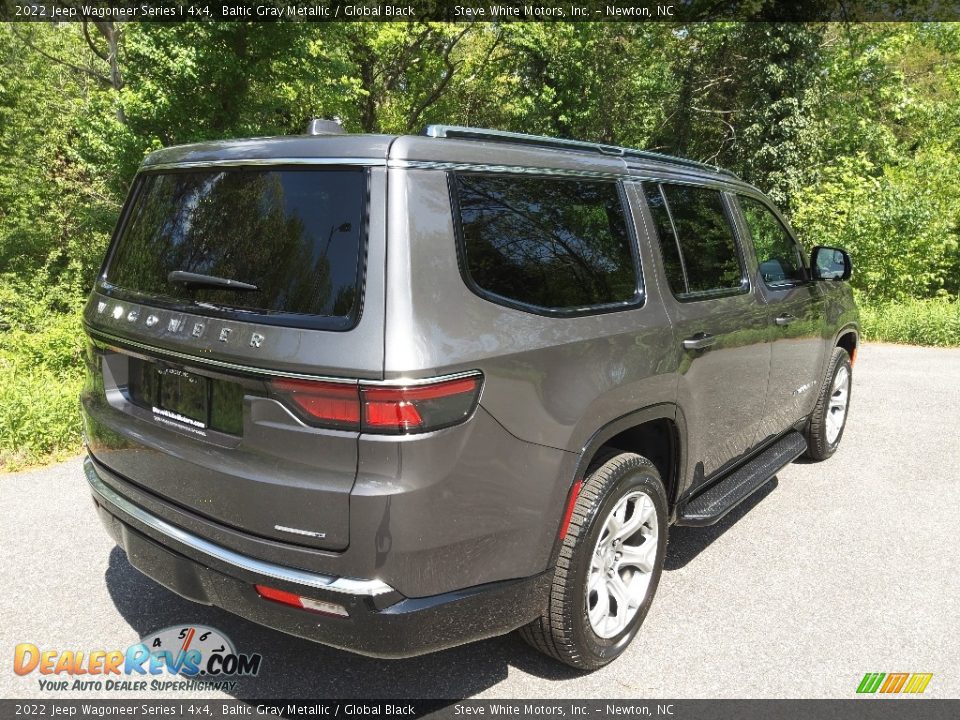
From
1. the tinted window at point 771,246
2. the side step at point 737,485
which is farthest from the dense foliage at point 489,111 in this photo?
the tinted window at point 771,246

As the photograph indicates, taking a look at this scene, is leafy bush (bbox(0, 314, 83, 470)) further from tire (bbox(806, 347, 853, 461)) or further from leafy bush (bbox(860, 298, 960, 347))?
leafy bush (bbox(860, 298, 960, 347))

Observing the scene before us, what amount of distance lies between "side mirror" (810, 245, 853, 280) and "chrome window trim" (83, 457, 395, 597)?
12.2ft

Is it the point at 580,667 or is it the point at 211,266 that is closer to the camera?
the point at 211,266

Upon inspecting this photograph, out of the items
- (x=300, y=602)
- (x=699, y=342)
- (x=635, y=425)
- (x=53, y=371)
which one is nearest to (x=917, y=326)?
(x=699, y=342)

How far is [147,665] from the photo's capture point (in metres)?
2.90

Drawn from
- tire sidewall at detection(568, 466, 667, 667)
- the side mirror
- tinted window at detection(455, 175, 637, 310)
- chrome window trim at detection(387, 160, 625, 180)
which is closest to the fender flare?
tire sidewall at detection(568, 466, 667, 667)

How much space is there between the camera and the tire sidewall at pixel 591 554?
2.63m

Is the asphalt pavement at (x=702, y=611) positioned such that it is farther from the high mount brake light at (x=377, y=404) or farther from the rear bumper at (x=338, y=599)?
the high mount brake light at (x=377, y=404)

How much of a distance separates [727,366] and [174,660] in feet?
9.08

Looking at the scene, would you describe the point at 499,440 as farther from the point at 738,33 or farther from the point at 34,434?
the point at 738,33

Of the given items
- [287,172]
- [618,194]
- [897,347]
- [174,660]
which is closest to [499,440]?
[287,172]

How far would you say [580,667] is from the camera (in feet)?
9.20

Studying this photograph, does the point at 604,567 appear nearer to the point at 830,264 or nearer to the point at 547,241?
the point at 547,241

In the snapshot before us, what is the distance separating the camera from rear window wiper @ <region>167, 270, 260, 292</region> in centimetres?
234
